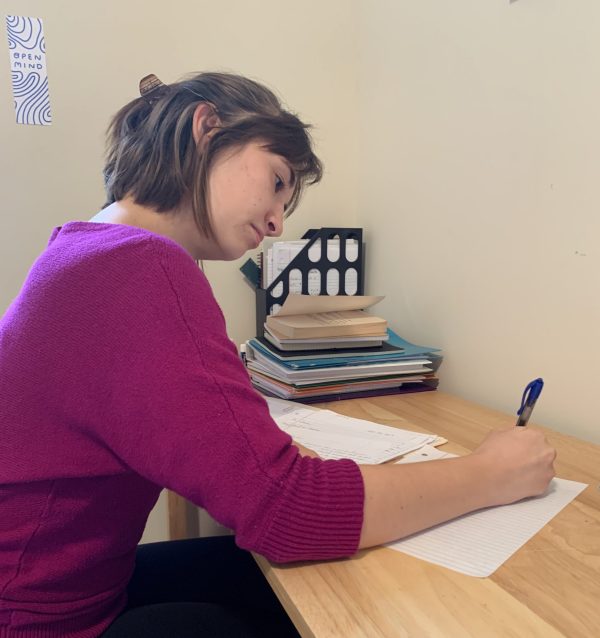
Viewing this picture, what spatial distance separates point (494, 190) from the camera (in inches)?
44.3

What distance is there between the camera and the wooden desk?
484 millimetres

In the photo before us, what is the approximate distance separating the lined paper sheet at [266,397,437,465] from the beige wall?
312 millimetres

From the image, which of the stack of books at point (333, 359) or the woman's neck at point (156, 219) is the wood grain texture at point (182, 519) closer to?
the stack of books at point (333, 359)

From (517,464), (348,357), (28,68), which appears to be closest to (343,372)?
(348,357)

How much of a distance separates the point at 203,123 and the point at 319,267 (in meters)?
Result: 0.75

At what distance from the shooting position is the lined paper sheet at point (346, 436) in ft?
2.76

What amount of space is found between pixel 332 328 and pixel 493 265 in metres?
0.35

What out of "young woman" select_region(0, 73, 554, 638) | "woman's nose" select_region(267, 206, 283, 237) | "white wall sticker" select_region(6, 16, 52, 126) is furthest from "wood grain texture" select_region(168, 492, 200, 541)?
"white wall sticker" select_region(6, 16, 52, 126)

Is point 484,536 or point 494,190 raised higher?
point 494,190

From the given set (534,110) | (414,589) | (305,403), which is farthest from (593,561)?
(534,110)

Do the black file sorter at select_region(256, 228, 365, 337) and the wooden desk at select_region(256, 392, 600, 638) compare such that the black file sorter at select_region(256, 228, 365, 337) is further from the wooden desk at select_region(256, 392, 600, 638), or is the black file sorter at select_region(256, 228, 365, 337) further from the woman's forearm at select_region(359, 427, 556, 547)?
the wooden desk at select_region(256, 392, 600, 638)

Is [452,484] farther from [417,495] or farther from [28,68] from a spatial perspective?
[28,68]

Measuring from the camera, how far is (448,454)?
2.81 feet

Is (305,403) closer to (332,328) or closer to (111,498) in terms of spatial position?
(332,328)
